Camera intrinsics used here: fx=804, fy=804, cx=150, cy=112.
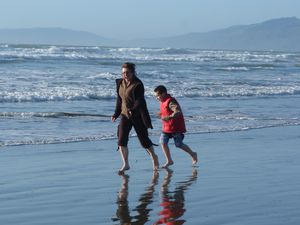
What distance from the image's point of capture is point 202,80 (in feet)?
103

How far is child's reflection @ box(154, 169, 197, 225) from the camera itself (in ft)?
23.0

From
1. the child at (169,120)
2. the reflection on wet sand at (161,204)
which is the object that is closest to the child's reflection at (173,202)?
the reflection on wet sand at (161,204)

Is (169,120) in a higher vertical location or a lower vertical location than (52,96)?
higher

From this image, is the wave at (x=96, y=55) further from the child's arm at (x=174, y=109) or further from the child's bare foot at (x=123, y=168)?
the child's bare foot at (x=123, y=168)

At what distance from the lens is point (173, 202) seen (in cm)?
786

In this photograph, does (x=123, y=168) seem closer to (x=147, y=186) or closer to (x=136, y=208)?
(x=147, y=186)

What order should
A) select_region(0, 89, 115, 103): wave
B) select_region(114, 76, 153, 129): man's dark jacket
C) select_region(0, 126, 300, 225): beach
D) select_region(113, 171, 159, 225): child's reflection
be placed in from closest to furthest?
1. select_region(113, 171, 159, 225): child's reflection
2. select_region(0, 126, 300, 225): beach
3. select_region(114, 76, 153, 129): man's dark jacket
4. select_region(0, 89, 115, 103): wave

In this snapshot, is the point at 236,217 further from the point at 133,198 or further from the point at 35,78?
the point at 35,78

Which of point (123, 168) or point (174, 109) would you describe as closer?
point (123, 168)

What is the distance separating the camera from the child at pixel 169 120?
10.5 m

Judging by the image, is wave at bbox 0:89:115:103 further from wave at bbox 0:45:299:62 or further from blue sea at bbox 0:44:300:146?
wave at bbox 0:45:299:62

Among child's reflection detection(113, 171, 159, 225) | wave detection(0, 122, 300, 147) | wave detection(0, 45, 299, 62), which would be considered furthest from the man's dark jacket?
wave detection(0, 45, 299, 62)

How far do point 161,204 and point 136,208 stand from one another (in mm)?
342

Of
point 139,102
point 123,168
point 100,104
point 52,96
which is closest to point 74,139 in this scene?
point 123,168
